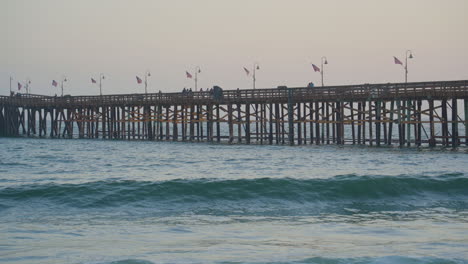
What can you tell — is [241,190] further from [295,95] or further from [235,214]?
[295,95]

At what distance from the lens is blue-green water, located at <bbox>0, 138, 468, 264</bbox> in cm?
1020

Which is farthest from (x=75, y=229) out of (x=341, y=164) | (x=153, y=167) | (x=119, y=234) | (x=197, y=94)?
(x=197, y=94)

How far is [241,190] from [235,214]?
3.32 metres

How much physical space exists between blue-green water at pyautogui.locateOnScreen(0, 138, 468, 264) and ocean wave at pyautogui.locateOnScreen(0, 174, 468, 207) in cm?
3

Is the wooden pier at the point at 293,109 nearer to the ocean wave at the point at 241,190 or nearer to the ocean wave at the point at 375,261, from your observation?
the ocean wave at the point at 241,190

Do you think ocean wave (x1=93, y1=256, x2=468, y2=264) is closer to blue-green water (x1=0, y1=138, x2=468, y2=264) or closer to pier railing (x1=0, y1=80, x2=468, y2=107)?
blue-green water (x1=0, y1=138, x2=468, y2=264)

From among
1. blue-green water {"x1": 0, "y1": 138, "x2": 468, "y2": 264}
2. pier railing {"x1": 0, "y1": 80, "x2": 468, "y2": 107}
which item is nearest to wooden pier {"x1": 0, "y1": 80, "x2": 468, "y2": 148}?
pier railing {"x1": 0, "y1": 80, "x2": 468, "y2": 107}

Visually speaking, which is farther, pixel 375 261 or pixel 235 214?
pixel 235 214

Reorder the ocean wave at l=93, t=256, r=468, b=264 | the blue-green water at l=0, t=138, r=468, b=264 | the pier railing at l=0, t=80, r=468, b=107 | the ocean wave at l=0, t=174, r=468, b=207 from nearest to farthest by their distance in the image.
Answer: the ocean wave at l=93, t=256, r=468, b=264 < the blue-green water at l=0, t=138, r=468, b=264 < the ocean wave at l=0, t=174, r=468, b=207 < the pier railing at l=0, t=80, r=468, b=107

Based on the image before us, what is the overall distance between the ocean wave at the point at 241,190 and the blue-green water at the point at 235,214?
1.3 inches

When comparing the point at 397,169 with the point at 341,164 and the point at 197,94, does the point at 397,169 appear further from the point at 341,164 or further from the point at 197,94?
the point at 197,94

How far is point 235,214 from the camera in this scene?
15305mm

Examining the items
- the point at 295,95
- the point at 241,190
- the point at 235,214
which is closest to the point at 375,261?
the point at 235,214

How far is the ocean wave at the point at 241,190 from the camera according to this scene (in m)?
17.6
